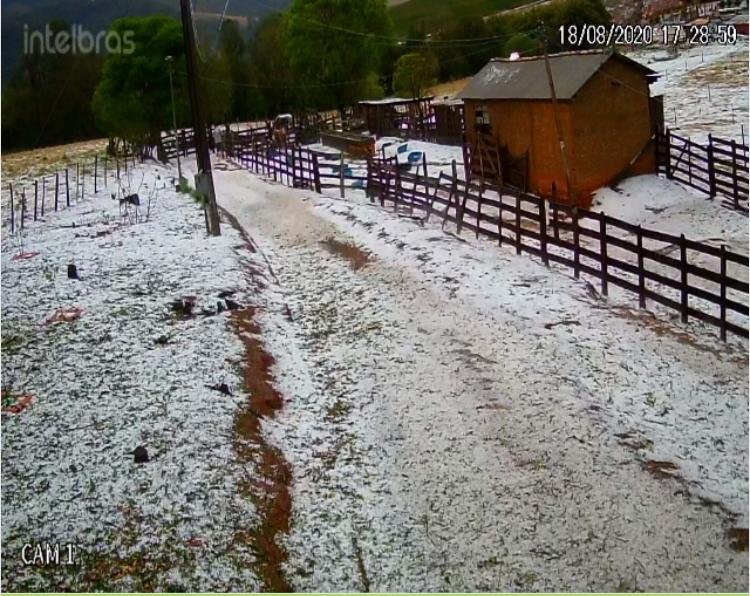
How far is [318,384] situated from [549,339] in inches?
→ 142

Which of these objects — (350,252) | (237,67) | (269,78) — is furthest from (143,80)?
(350,252)

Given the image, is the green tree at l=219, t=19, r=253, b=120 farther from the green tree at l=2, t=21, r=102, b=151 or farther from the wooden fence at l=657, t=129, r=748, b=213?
the wooden fence at l=657, t=129, r=748, b=213

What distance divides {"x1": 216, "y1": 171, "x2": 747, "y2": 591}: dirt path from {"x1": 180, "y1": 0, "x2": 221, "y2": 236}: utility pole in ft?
20.1

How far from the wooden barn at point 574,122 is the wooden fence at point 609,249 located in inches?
55.3

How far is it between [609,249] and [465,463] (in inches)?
431

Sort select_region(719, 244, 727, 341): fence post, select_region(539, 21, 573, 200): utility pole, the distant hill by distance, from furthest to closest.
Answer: the distant hill < select_region(539, 21, 573, 200): utility pole < select_region(719, 244, 727, 341): fence post

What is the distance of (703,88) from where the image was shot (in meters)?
43.8

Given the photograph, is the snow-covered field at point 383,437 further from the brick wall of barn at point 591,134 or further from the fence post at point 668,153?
the fence post at point 668,153

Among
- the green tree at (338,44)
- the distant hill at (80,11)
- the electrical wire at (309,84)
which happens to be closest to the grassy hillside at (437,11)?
the electrical wire at (309,84)

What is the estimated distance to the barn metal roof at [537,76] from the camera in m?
23.4

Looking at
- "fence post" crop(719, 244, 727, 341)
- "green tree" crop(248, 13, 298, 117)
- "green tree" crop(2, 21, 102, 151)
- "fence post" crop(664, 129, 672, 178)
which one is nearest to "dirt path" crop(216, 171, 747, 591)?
"fence post" crop(719, 244, 727, 341)

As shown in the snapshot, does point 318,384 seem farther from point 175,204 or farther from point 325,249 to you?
point 175,204

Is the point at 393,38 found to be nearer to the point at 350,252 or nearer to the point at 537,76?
the point at 537,76

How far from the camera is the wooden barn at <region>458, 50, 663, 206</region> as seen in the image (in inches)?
920
